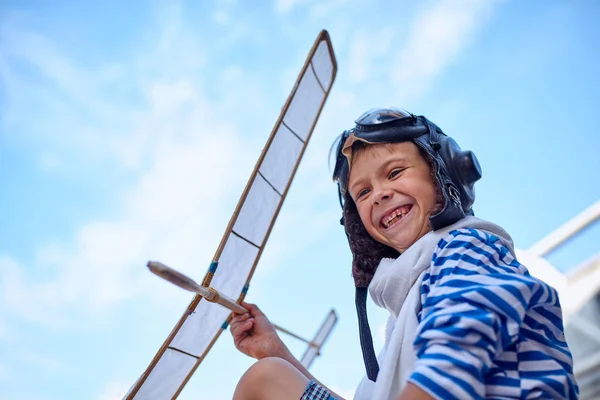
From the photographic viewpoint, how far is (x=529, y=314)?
3.58 ft

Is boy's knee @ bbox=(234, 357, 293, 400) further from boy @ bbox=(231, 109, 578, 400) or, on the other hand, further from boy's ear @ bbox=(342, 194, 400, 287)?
boy's ear @ bbox=(342, 194, 400, 287)

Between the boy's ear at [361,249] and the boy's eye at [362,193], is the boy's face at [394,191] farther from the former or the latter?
the boy's ear at [361,249]

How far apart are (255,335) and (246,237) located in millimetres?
425

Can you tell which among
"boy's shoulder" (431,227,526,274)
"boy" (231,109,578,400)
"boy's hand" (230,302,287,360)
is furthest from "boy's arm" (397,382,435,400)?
"boy's hand" (230,302,287,360)

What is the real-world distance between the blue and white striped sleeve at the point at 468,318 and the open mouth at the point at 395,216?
43 cm

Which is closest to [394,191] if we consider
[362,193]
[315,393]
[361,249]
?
[362,193]

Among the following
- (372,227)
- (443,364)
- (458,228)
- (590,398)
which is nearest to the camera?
(443,364)

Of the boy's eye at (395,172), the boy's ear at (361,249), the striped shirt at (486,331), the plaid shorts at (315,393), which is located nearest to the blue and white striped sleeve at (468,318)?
the striped shirt at (486,331)

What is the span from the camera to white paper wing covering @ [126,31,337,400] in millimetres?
1880

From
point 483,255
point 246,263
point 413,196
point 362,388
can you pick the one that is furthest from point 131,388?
point 483,255

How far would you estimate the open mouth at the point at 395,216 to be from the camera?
61.7 inches

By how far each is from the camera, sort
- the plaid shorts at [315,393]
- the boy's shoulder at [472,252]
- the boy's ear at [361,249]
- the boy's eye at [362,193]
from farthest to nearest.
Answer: the boy's ear at [361,249] < the boy's eye at [362,193] < the plaid shorts at [315,393] < the boy's shoulder at [472,252]

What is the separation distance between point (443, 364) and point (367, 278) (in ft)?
2.93

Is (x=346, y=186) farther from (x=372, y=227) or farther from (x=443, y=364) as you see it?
(x=443, y=364)
